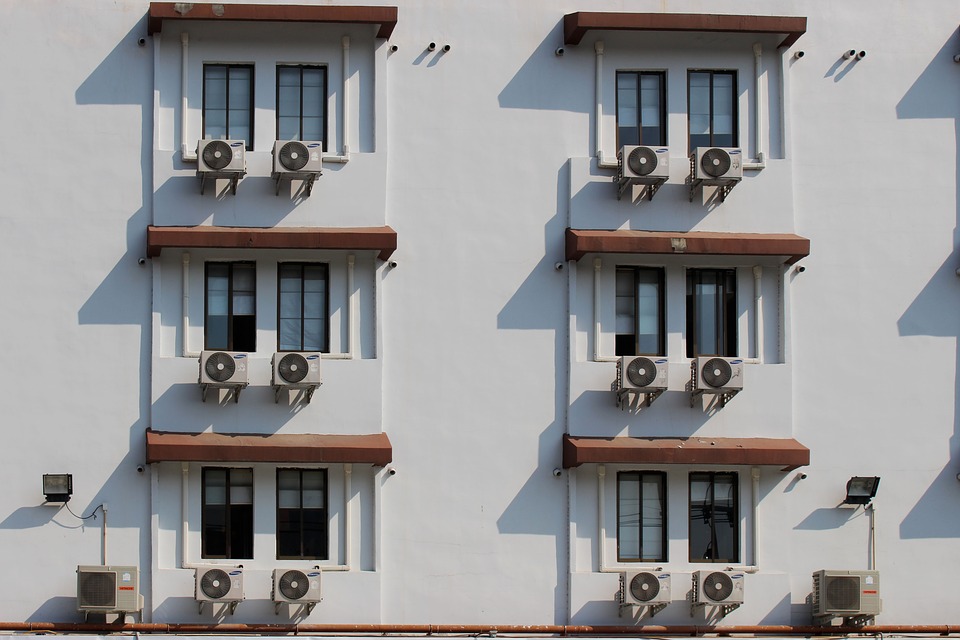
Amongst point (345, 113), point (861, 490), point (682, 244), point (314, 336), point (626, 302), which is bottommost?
point (861, 490)

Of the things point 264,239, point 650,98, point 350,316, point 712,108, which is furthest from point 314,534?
point 712,108

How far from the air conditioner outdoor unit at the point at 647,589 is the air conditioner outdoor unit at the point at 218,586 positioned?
5219 millimetres

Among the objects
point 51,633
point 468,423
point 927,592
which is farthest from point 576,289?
point 51,633

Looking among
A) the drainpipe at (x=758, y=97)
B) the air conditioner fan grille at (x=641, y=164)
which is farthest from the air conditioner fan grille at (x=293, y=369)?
the drainpipe at (x=758, y=97)

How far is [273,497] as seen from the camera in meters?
21.5

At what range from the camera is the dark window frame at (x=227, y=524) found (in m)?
21.3

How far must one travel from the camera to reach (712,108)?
22.5 meters

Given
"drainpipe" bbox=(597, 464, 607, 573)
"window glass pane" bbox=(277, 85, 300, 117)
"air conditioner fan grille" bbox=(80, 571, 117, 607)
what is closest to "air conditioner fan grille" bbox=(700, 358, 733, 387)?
"drainpipe" bbox=(597, 464, 607, 573)

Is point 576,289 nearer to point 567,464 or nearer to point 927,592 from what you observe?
point 567,464

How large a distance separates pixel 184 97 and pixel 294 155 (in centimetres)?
192

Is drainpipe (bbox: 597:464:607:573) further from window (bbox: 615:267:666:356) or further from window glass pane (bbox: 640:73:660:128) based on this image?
window glass pane (bbox: 640:73:660:128)

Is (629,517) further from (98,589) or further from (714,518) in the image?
(98,589)

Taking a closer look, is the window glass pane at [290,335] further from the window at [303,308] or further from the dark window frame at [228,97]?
the dark window frame at [228,97]

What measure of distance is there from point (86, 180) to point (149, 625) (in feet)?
20.1
